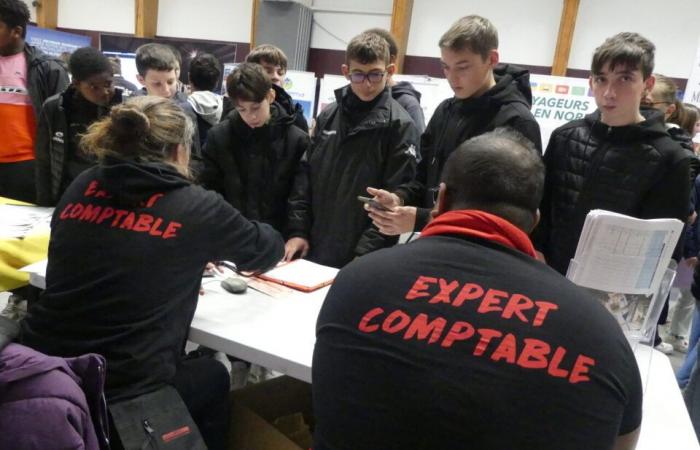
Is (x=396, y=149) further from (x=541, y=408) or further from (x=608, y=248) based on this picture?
(x=541, y=408)

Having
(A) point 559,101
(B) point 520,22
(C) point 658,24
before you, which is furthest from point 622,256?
(B) point 520,22

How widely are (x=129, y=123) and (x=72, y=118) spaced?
1131 millimetres

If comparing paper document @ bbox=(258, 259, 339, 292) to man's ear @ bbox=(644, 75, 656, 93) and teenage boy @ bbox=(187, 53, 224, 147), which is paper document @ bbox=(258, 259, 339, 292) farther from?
teenage boy @ bbox=(187, 53, 224, 147)

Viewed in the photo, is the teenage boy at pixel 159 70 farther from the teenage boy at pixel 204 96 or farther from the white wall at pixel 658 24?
the white wall at pixel 658 24

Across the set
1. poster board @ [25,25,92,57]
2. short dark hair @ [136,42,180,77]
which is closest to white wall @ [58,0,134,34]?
poster board @ [25,25,92,57]

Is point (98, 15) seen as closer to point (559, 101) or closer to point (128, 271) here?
point (559, 101)

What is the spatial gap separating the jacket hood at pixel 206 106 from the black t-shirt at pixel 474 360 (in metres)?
2.26

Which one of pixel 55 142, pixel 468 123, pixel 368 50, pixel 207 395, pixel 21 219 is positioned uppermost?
pixel 368 50

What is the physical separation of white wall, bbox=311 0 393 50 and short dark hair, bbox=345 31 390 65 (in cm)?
524

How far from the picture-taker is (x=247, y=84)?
1930mm

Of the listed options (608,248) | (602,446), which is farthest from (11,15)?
(602,446)

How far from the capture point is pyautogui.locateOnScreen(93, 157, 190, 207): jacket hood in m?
1.27

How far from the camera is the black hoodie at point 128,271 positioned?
1.23 meters

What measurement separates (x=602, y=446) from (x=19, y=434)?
0.88m
